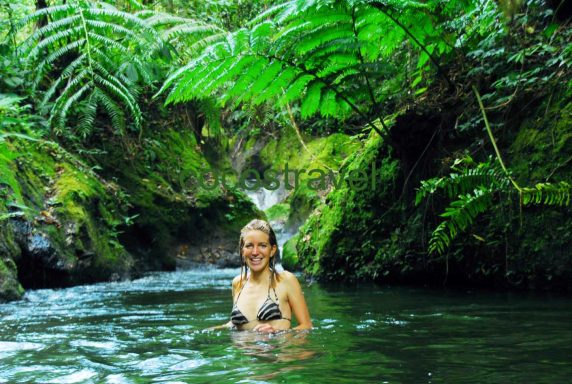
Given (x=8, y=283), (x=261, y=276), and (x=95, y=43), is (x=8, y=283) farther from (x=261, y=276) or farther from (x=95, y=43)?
(x=95, y=43)

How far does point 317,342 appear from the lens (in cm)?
347

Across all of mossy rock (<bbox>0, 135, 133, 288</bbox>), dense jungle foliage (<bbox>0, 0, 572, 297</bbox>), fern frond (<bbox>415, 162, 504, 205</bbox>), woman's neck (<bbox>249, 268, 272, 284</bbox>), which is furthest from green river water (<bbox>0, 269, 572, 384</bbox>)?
mossy rock (<bbox>0, 135, 133, 288</bbox>)

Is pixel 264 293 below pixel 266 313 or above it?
above

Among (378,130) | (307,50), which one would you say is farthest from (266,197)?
(307,50)

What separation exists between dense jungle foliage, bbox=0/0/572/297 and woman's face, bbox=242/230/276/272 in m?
1.45

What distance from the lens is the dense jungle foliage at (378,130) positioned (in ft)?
16.3

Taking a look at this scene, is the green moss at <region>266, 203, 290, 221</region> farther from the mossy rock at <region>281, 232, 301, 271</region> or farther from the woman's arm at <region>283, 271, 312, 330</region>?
the woman's arm at <region>283, 271, 312, 330</region>

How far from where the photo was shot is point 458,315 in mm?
4453

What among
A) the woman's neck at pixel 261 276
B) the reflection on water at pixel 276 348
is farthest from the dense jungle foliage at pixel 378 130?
the woman's neck at pixel 261 276

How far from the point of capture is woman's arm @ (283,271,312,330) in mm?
4043

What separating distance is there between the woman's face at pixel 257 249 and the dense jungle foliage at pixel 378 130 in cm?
145

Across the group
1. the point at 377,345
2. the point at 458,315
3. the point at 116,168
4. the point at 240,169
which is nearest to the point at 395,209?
the point at 458,315

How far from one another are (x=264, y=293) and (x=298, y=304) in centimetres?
26

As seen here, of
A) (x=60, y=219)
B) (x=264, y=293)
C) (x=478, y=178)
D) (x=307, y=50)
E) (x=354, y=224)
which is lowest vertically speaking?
(x=264, y=293)
